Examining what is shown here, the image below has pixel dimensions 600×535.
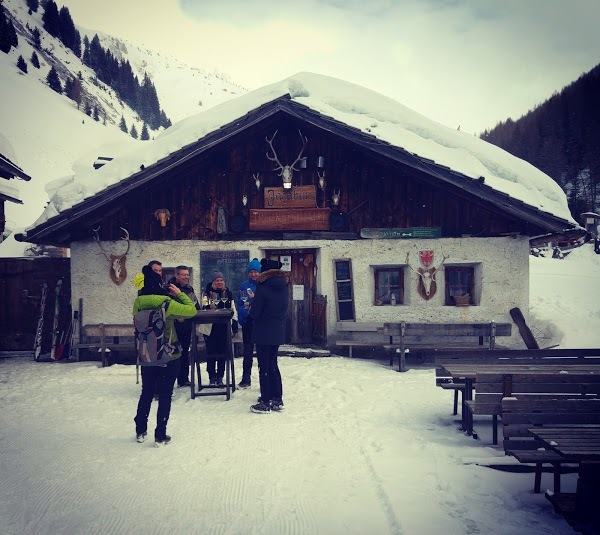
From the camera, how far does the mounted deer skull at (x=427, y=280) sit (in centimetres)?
1092

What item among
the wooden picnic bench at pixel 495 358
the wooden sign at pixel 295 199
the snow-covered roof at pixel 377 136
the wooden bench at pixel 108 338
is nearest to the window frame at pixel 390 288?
the wooden sign at pixel 295 199

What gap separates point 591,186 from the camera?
165 feet

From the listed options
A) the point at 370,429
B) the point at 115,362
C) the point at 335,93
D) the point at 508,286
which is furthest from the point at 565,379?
the point at 335,93

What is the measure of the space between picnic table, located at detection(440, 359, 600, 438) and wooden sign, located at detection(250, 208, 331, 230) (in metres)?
5.74

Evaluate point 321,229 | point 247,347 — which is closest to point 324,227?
point 321,229

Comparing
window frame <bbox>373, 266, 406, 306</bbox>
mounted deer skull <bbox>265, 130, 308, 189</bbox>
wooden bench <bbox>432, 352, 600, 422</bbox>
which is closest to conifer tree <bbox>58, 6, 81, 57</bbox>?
mounted deer skull <bbox>265, 130, 308, 189</bbox>

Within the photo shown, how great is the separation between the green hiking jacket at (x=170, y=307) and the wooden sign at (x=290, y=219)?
575cm

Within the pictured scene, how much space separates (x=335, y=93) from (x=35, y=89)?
220 ft

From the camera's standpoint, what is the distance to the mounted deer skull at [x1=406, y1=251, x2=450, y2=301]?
35.8ft

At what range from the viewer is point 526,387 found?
184 inches

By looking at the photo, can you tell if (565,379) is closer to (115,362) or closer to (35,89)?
(115,362)

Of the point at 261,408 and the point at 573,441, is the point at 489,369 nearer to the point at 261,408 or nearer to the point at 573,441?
the point at 573,441

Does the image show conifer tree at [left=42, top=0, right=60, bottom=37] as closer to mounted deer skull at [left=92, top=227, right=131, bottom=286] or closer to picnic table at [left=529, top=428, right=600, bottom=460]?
mounted deer skull at [left=92, top=227, right=131, bottom=286]

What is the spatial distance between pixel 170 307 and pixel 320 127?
701cm
